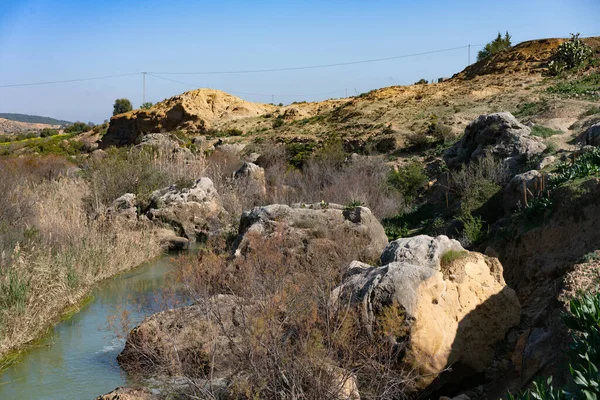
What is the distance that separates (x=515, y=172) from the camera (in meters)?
16.9

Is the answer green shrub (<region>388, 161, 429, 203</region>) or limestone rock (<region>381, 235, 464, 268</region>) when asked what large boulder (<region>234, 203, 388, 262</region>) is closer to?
limestone rock (<region>381, 235, 464, 268</region>)

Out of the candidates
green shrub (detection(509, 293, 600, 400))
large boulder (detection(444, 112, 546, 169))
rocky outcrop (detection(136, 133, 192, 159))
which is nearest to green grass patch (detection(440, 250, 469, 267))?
green shrub (detection(509, 293, 600, 400))

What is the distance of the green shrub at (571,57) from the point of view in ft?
106

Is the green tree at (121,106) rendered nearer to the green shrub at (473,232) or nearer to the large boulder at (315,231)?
the large boulder at (315,231)

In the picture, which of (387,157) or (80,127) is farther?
(80,127)

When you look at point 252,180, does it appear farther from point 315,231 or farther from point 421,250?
point 421,250

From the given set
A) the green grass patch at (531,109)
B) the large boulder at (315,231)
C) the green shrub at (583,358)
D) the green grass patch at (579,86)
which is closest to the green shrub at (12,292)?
the large boulder at (315,231)

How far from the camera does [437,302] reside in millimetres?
7484

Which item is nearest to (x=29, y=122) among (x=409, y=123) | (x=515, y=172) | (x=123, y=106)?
(x=123, y=106)

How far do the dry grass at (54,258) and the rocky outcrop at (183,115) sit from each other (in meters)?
24.0

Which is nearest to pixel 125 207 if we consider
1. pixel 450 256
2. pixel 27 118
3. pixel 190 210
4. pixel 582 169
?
pixel 190 210

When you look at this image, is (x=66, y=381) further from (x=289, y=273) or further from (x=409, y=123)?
(x=409, y=123)

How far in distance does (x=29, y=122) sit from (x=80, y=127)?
216 feet

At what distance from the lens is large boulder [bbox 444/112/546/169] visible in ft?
58.0
